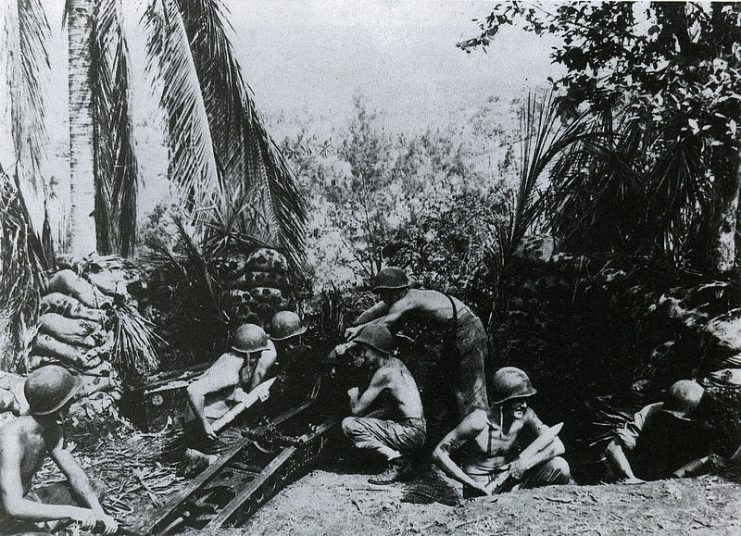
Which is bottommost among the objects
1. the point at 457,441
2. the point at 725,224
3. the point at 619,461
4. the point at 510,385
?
the point at 619,461

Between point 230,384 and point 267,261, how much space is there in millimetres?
974

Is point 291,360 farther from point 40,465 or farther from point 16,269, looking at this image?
point 16,269

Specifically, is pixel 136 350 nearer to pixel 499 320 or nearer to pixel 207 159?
pixel 207 159

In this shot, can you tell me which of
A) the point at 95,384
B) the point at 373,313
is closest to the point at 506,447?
the point at 373,313

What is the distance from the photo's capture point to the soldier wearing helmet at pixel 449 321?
459 cm

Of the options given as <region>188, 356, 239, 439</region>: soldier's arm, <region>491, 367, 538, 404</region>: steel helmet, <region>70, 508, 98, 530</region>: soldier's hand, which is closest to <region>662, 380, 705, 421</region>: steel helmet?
<region>491, 367, 538, 404</region>: steel helmet

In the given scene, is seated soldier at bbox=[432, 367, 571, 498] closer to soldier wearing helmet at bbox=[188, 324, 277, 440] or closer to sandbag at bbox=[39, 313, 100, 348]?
soldier wearing helmet at bbox=[188, 324, 277, 440]

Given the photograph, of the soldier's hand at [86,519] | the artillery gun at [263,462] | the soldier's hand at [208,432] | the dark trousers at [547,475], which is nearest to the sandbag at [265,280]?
the artillery gun at [263,462]

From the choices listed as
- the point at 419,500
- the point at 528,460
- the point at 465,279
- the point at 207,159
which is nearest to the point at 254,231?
the point at 207,159

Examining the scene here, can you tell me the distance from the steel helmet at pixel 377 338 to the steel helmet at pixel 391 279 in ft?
0.99

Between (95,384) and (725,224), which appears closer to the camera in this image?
(725,224)

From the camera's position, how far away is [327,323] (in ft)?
16.0

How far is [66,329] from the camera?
4828mm

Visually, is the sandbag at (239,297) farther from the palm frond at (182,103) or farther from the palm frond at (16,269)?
the palm frond at (16,269)
